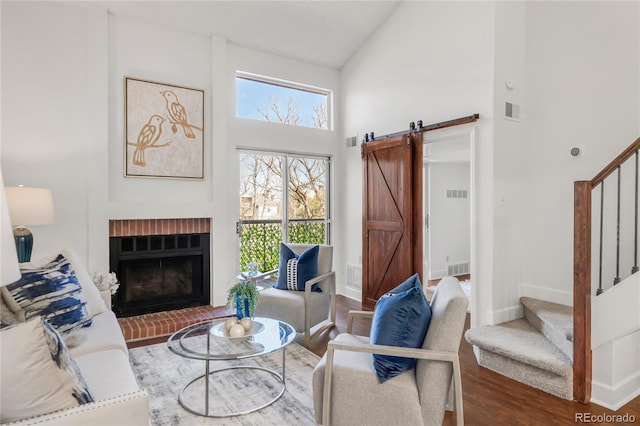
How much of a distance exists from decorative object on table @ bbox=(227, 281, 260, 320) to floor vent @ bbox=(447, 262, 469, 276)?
4976 millimetres

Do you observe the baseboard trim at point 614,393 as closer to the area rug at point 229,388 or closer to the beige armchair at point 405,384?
the beige armchair at point 405,384

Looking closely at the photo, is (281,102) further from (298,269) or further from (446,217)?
(446,217)

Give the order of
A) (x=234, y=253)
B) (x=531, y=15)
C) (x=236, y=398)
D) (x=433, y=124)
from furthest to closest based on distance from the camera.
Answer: (x=234, y=253) → (x=433, y=124) → (x=531, y=15) → (x=236, y=398)

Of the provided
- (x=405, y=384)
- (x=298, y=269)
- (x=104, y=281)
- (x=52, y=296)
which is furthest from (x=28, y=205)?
(x=405, y=384)

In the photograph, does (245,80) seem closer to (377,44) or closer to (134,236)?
(377,44)

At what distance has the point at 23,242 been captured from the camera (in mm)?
3330

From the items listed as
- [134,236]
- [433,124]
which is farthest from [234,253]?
[433,124]

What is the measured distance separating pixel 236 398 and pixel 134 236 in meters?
2.50

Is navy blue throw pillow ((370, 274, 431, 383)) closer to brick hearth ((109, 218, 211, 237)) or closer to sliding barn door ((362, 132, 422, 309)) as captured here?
sliding barn door ((362, 132, 422, 309))

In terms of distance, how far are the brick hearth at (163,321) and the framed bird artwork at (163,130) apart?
1.58 metres

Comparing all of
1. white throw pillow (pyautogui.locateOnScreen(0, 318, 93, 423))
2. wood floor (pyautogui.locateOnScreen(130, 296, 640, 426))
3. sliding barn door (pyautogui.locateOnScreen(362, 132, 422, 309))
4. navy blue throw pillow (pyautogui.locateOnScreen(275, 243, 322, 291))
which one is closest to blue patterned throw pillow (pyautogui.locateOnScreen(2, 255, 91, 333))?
white throw pillow (pyautogui.locateOnScreen(0, 318, 93, 423))

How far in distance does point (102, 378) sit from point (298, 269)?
7.09ft

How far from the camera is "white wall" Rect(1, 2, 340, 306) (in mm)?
3730

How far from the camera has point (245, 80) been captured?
5.09 m
